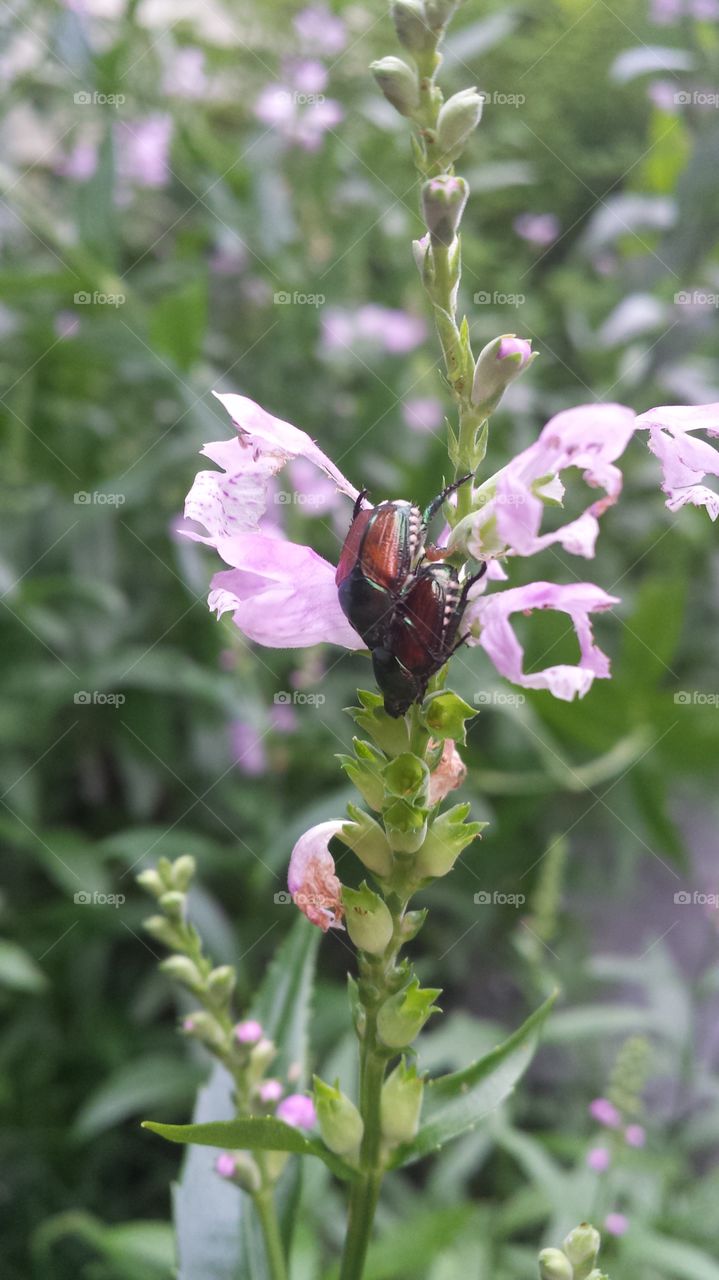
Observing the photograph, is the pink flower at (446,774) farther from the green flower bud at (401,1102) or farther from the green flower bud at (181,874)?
the green flower bud at (181,874)

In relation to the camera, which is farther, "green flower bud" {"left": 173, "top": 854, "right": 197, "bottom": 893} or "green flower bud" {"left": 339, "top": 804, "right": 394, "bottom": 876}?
"green flower bud" {"left": 173, "top": 854, "right": 197, "bottom": 893}

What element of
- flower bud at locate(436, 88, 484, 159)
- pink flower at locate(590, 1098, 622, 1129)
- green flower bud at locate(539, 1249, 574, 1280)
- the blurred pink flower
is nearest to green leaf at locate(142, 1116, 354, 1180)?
green flower bud at locate(539, 1249, 574, 1280)

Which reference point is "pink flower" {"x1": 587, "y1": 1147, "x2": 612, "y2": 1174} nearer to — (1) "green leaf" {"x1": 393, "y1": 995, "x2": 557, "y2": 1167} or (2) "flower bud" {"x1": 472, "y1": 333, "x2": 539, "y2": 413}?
(1) "green leaf" {"x1": 393, "y1": 995, "x2": 557, "y2": 1167}

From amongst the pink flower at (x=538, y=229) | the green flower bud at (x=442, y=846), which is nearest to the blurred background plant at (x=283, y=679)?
the pink flower at (x=538, y=229)

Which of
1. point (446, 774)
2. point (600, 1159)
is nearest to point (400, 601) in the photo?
point (446, 774)

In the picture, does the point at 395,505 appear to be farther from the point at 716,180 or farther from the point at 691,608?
the point at 691,608

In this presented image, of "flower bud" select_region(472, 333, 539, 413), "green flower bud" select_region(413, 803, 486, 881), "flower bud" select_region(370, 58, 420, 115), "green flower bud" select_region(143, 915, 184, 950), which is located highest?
"flower bud" select_region(370, 58, 420, 115)

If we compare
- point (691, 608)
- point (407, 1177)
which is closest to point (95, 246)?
point (691, 608)
